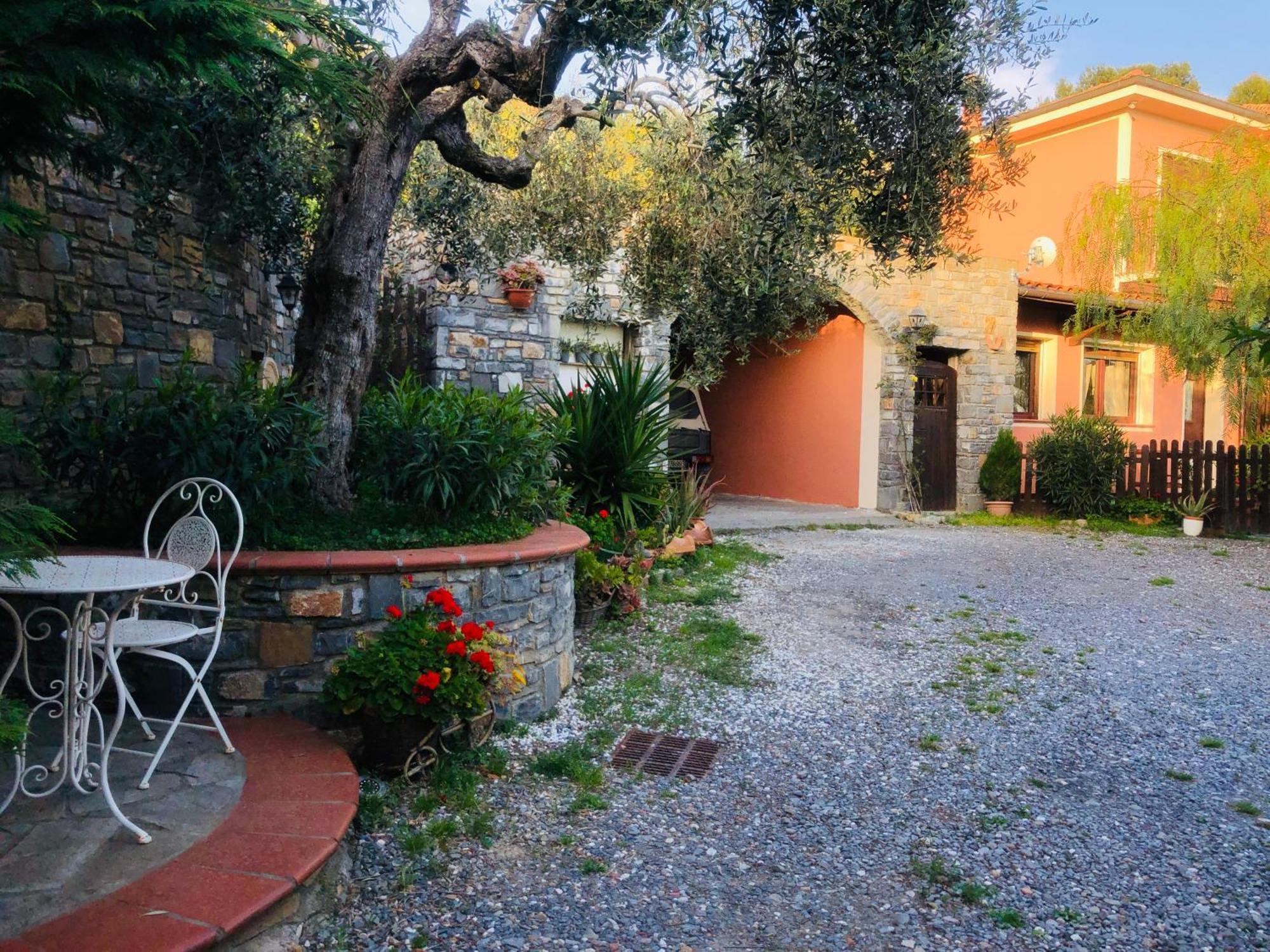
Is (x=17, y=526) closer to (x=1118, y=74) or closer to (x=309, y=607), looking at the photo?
(x=309, y=607)

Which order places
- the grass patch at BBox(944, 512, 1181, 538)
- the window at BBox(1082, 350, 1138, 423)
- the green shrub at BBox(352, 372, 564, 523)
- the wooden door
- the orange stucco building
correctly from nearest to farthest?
the green shrub at BBox(352, 372, 564, 523) < the grass patch at BBox(944, 512, 1181, 538) < the orange stucco building < the wooden door < the window at BBox(1082, 350, 1138, 423)

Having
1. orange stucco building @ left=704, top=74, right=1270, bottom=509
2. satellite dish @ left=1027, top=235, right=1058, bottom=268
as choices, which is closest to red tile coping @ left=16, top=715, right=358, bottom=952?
orange stucco building @ left=704, top=74, right=1270, bottom=509

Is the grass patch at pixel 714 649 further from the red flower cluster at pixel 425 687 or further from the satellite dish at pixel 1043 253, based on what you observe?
the satellite dish at pixel 1043 253

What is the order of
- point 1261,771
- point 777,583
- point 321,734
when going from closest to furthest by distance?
1. point 321,734
2. point 1261,771
3. point 777,583

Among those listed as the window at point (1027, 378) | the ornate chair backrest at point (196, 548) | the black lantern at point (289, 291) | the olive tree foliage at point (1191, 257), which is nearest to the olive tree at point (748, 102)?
the ornate chair backrest at point (196, 548)

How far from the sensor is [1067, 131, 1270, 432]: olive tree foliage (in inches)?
386

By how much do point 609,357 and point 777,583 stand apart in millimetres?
2207

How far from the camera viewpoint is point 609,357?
6.39 meters

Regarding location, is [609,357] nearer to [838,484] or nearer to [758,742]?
[758,742]

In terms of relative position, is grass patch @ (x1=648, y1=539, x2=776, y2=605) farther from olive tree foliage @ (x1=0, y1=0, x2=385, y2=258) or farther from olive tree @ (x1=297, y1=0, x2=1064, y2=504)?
olive tree foliage @ (x1=0, y1=0, x2=385, y2=258)

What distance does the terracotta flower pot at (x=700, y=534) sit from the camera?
26.5 ft

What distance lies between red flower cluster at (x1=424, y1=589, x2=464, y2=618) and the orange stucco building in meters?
7.13

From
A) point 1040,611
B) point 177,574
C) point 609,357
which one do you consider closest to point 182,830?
point 177,574

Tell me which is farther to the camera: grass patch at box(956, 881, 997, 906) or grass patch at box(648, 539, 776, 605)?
grass patch at box(648, 539, 776, 605)
